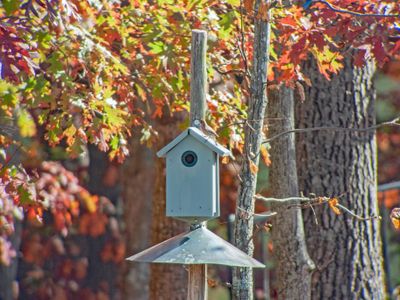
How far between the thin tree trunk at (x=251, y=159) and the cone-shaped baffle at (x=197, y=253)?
27.2 inches

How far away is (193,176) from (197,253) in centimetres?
60

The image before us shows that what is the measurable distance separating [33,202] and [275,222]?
1947 millimetres

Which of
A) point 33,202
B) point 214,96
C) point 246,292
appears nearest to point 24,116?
point 33,202

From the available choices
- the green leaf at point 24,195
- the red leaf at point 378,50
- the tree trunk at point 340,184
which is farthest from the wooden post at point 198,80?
the tree trunk at point 340,184

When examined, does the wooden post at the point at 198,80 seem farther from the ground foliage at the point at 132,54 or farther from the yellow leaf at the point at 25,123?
the yellow leaf at the point at 25,123

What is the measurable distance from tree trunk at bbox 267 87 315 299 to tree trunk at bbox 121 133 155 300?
23.3 feet

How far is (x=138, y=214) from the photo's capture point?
15031 millimetres

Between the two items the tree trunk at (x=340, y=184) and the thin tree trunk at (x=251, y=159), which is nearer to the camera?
the thin tree trunk at (x=251, y=159)

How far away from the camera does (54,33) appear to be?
7730 millimetres

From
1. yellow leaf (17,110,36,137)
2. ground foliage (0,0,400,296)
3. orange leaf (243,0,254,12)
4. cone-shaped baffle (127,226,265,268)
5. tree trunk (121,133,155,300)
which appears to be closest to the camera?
cone-shaped baffle (127,226,265,268)

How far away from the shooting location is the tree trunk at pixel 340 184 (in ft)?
27.9

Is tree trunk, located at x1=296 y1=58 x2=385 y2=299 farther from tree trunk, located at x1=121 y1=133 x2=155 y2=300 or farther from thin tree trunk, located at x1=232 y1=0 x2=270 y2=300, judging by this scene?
tree trunk, located at x1=121 y1=133 x2=155 y2=300

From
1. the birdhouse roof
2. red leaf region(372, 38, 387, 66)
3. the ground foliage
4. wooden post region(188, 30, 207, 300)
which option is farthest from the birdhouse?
red leaf region(372, 38, 387, 66)

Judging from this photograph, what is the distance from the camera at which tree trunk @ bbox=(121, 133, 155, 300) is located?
48.8 feet
